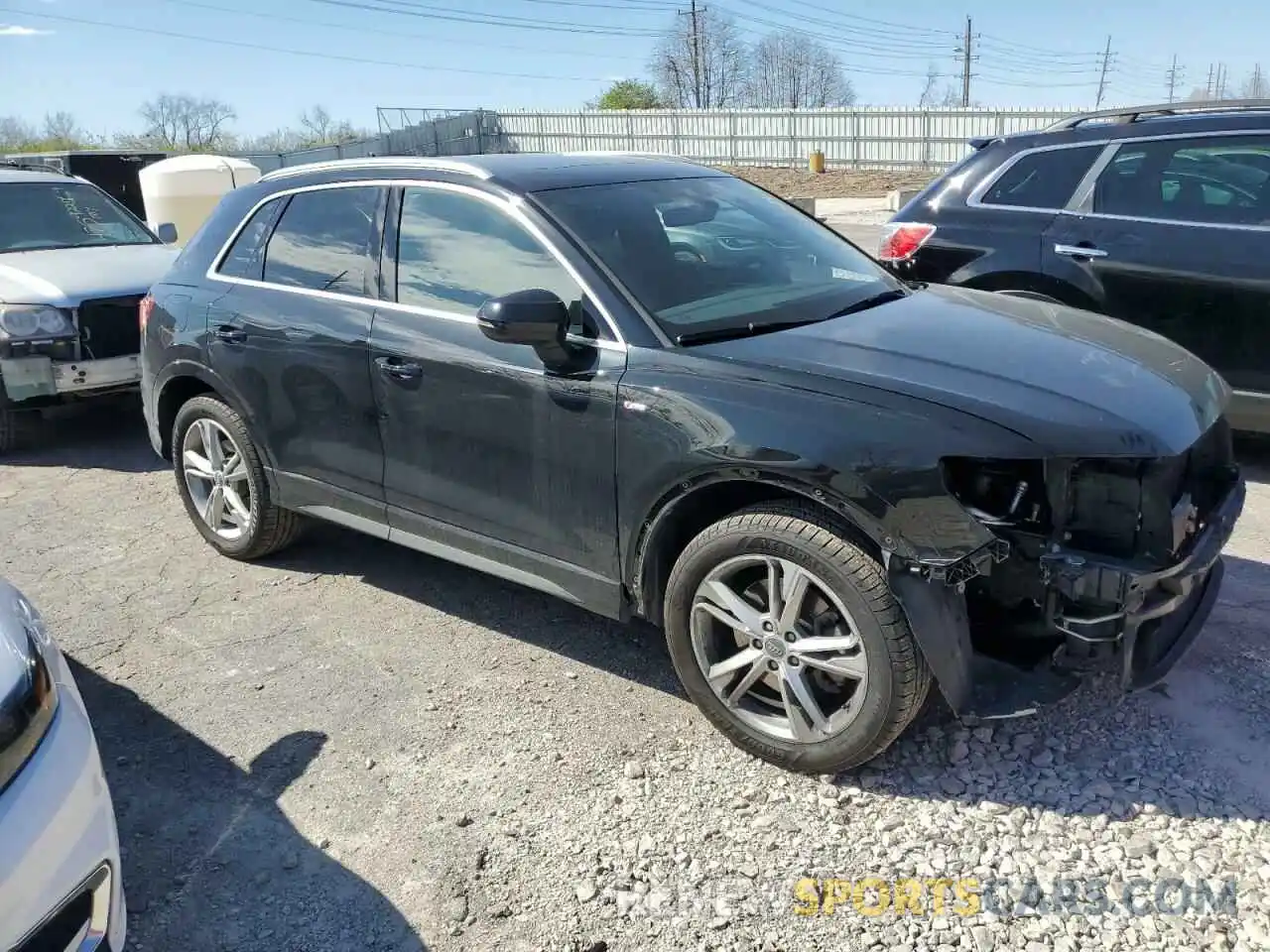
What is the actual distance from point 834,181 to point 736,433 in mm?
30782

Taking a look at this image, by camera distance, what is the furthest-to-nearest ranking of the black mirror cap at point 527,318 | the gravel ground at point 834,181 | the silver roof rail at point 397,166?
the gravel ground at point 834,181 → the silver roof rail at point 397,166 → the black mirror cap at point 527,318

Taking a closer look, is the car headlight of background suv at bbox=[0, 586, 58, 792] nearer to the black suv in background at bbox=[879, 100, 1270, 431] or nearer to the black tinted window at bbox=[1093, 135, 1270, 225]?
the black suv in background at bbox=[879, 100, 1270, 431]

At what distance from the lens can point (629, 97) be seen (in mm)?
68438

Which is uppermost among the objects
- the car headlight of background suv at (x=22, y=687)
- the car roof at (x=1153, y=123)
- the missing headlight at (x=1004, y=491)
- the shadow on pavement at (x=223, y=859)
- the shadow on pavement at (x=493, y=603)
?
the car roof at (x=1153, y=123)

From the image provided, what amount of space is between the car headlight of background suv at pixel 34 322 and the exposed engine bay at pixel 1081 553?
609cm

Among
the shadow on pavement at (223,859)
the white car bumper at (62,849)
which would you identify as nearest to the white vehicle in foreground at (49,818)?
the white car bumper at (62,849)

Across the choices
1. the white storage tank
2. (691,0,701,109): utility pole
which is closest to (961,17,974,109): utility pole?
(691,0,701,109): utility pole

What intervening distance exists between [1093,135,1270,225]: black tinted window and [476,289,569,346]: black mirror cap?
12.1 ft

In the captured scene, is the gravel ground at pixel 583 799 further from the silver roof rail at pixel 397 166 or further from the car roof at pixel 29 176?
the car roof at pixel 29 176

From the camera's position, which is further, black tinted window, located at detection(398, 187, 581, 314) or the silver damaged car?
the silver damaged car

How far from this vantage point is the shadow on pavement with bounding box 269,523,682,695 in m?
3.98

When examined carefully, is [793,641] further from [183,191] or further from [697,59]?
[697,59]

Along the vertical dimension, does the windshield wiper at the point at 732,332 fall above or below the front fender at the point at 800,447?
above

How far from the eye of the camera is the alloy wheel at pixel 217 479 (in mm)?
4883
